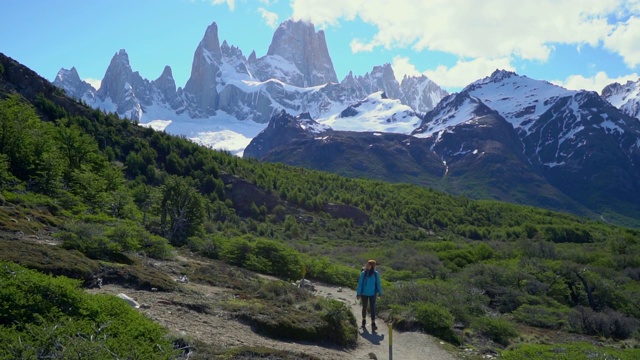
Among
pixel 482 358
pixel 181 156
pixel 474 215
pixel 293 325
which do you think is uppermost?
pixel 181 156

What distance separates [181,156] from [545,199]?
164737 mm

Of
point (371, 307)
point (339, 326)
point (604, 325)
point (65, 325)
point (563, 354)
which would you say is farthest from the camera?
point (604, 325)

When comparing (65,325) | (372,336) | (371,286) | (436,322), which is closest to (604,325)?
(436,322)

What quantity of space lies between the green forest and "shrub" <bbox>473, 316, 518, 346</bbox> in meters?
0.04

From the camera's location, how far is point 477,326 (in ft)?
51.1

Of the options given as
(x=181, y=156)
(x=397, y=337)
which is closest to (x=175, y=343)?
(x=397, y=337)

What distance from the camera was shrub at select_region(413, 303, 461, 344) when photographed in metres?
14.2

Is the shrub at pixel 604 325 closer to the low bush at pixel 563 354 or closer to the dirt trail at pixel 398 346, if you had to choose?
the low bush at pixel 563 354

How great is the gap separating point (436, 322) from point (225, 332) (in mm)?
6744

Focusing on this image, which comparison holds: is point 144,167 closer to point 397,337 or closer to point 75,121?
point 75,121

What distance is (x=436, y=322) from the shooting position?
1434 cm

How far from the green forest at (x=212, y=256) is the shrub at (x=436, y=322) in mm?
41

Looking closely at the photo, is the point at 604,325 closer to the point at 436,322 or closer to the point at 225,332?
the point at 436,322

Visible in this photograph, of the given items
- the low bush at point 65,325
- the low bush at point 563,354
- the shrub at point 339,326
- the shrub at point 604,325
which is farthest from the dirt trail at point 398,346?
the shrub at point 604,325
